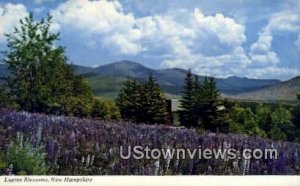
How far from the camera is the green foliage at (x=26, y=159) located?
22.0 ft

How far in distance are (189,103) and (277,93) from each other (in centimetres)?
61

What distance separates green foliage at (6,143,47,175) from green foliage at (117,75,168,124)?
0.63m

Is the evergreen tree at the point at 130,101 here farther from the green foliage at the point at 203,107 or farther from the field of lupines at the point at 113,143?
the green foliage at the point at 203,107

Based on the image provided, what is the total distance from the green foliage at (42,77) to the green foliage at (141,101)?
0.79ft

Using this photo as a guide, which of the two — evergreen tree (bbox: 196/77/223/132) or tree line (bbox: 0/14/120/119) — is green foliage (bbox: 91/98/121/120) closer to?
tree line (bbox: 0/14/120/119)

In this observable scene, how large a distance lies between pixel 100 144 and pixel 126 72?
52 centimetres

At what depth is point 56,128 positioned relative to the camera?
686cm

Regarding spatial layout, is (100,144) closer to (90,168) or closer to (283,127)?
(90,168)

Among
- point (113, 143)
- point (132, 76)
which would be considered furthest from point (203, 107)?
point (113, 143)

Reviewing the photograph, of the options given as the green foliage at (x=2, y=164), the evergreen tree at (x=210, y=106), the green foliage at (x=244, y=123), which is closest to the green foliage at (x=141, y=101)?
the evergreen tree at (x=210, y=106)

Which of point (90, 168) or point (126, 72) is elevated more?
point (126, 72)

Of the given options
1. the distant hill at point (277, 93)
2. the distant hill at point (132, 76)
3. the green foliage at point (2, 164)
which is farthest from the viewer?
the distant hill at point (277, 93)

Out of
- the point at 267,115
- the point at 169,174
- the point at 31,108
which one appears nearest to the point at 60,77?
the point at 31,108

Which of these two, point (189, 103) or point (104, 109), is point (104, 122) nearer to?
point (104, 109)
